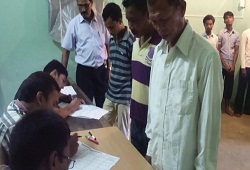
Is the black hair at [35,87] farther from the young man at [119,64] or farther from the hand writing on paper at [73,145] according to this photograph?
the young man at [119,64]

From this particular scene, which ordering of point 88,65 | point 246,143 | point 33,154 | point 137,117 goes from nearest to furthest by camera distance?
1. point 33,154
2. point 137,117
3. point 88,65
4. point 246,143

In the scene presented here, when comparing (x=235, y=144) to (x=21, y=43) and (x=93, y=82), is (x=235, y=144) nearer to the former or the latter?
(x=93, y=82)

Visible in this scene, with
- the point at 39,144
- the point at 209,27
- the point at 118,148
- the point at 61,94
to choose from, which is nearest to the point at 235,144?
the point at 209,27

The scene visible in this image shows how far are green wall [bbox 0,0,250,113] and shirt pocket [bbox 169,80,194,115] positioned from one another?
2.41m

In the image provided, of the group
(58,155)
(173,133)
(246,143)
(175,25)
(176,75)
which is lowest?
(246,143)

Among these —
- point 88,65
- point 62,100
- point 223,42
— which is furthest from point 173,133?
point 223,42

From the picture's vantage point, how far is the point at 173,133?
1219 mm

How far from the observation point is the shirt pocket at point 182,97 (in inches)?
45.0

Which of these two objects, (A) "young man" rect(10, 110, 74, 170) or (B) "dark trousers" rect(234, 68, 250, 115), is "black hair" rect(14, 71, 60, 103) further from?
(B) "dark trousers" rect(234, 68, 250, 115)

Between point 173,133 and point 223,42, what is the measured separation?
3656 mm

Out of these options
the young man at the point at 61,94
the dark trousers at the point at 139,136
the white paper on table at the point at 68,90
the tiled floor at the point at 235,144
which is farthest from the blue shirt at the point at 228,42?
the dark trousers at the point at 139,136

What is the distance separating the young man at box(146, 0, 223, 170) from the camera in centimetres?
110

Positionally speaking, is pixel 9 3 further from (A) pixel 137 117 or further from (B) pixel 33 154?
(B) pixel 33 154

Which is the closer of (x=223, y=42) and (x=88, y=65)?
(x=88, y=65)
